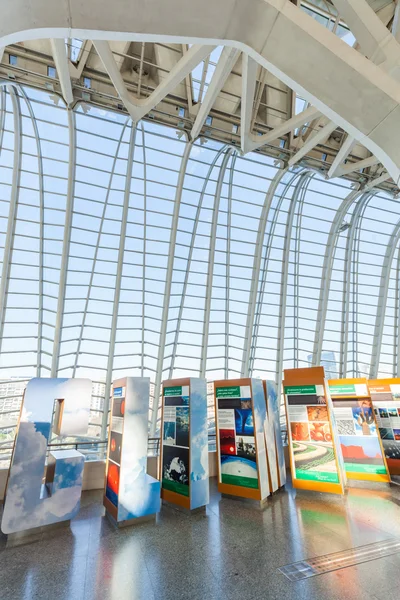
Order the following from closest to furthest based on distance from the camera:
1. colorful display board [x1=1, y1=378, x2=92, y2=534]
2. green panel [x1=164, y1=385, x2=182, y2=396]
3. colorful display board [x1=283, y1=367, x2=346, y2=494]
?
colorful display board [x1=1, y1=378, x2=92, y2=534], green panel [x1=164, y1=385, x2=182, y2=396], colorful display board [x1=283, y1=367, x2=346, y2=494]

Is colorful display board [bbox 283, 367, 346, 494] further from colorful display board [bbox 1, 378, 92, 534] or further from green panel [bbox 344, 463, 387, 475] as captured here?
colorful display board [bbox 1, 378, 92, 534]

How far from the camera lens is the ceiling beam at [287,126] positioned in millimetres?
12163

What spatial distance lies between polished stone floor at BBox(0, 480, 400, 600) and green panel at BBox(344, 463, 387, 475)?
1.99 meters

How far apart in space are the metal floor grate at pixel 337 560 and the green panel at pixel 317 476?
2643mm

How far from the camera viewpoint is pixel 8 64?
11.7 m

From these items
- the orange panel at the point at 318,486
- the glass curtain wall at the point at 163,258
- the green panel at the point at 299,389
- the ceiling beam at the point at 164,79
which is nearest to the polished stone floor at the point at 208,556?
the orange panel at the point at 318,486

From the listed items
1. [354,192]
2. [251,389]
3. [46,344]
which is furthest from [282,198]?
[46,344]

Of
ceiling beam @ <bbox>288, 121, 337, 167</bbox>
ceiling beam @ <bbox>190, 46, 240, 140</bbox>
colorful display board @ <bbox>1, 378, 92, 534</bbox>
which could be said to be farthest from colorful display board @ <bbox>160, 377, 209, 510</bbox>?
ceiling beam @ <bbox>288, 121, 337, 167</bbox>

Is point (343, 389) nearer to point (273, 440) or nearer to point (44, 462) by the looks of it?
point (273, 440)

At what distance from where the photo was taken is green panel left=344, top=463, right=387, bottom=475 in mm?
9133

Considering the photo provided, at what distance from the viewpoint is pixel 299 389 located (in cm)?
921

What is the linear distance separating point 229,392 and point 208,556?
397 cm

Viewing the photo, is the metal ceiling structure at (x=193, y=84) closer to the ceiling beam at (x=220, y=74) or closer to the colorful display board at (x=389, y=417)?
the ceiling beam at (x=220, y=74)

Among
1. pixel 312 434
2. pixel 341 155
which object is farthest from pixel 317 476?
pixel 341 155
